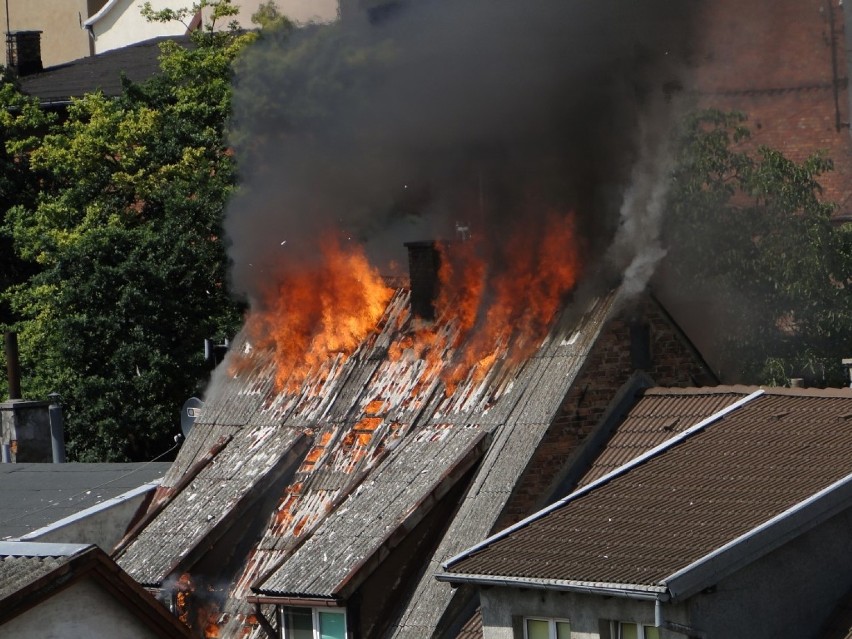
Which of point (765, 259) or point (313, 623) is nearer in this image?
point (313, 623)

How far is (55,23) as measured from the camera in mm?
71375

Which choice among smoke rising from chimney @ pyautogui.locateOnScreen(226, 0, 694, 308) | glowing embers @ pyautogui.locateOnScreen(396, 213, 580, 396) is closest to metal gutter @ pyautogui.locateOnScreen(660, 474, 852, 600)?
smoke rising from chimney @ pyautogui.locateOnScreen(226, 0, 694, 308)

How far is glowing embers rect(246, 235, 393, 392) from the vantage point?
2564cm

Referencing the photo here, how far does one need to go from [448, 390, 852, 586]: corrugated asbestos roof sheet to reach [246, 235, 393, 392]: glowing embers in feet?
20.6

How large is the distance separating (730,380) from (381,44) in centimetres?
647

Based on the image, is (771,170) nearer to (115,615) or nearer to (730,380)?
(730,380)

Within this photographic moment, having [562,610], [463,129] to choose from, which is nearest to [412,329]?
[463,129]

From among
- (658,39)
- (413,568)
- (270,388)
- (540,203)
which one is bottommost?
(413,568)

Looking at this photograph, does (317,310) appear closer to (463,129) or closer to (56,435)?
(463,129)

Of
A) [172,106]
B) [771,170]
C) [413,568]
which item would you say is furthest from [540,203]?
[172,106]

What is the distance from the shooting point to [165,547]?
78.9ft

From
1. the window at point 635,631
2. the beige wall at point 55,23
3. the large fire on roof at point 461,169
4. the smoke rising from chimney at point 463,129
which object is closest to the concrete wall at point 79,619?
the window at point 635,631

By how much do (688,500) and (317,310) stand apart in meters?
8.69

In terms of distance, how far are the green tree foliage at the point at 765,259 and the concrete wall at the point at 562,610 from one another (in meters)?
9.95
